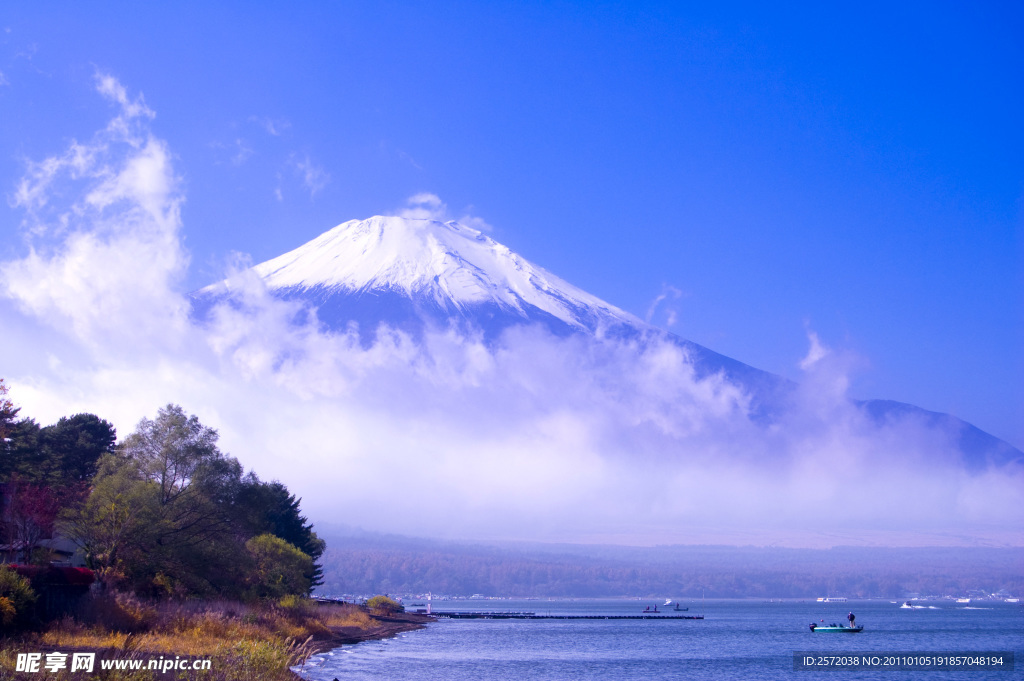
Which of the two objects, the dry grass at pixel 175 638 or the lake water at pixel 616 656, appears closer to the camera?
the dry grass at pixel 175 638

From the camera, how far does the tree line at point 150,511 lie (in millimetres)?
44969

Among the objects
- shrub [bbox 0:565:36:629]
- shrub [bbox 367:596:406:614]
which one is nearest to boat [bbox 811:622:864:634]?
shrub [bbox 367:596:406:614]

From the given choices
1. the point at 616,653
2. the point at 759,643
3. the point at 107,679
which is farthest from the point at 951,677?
the point at 107,679

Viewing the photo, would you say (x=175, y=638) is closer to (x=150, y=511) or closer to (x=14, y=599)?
(x=14, y=599)

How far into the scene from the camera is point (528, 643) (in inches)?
2844

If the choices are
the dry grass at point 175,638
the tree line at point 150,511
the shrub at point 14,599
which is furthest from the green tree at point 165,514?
the shrub at point 14,599

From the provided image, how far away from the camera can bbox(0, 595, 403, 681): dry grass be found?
945 inches

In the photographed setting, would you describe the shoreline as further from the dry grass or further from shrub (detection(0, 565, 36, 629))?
shrub (detection(0, 565, 36, 629))

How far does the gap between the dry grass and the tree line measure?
12.8 feet

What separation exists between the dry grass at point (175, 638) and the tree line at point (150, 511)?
391cm

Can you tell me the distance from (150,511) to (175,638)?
15.5 m

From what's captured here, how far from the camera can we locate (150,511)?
46312 mm

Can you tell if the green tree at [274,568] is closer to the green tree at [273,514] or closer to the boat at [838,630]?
the green tree at [273,514]

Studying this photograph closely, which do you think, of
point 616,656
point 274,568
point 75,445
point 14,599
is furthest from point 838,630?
point 14,599
